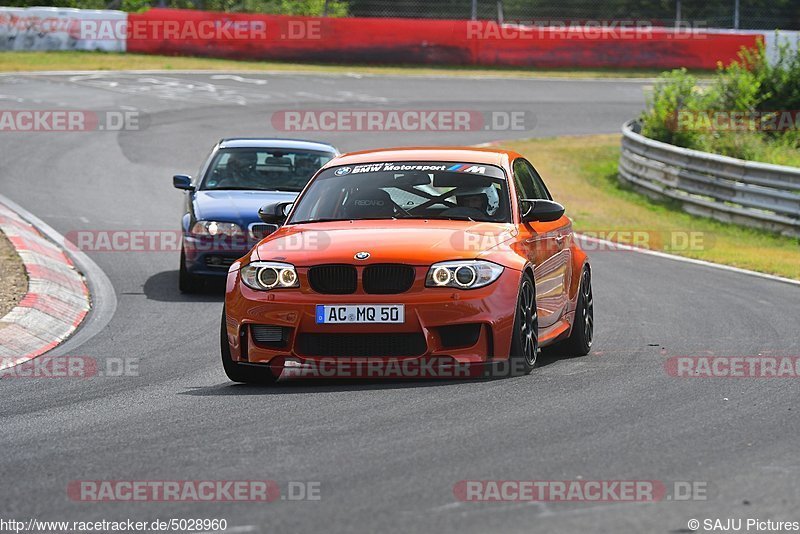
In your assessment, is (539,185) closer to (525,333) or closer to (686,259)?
(525,333)

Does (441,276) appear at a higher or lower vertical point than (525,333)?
higher

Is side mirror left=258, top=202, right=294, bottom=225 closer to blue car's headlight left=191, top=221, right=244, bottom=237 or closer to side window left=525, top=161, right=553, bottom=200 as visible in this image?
side window left=525, top=161, right=553, bottom=200

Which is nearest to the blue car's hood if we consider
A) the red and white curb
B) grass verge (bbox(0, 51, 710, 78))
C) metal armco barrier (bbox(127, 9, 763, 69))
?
the red and white curb

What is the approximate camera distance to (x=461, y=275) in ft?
26.3

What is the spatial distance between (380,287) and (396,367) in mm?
494

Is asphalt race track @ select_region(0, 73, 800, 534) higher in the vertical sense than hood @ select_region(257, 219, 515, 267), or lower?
lower

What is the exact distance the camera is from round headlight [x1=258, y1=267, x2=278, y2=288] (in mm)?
8203

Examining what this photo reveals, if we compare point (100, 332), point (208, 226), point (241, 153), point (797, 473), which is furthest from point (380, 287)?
point (241, 153)

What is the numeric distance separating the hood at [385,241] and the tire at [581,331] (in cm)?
132

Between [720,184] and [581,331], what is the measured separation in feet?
41.9

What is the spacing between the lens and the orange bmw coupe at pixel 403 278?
26.1 feet

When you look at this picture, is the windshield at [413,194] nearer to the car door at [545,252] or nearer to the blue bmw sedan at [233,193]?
the car door at [545,252]

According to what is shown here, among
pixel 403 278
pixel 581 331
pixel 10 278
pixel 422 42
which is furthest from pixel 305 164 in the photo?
pixel 422 42

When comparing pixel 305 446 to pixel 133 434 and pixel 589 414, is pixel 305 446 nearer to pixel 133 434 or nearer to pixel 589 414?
pixel 133 434
